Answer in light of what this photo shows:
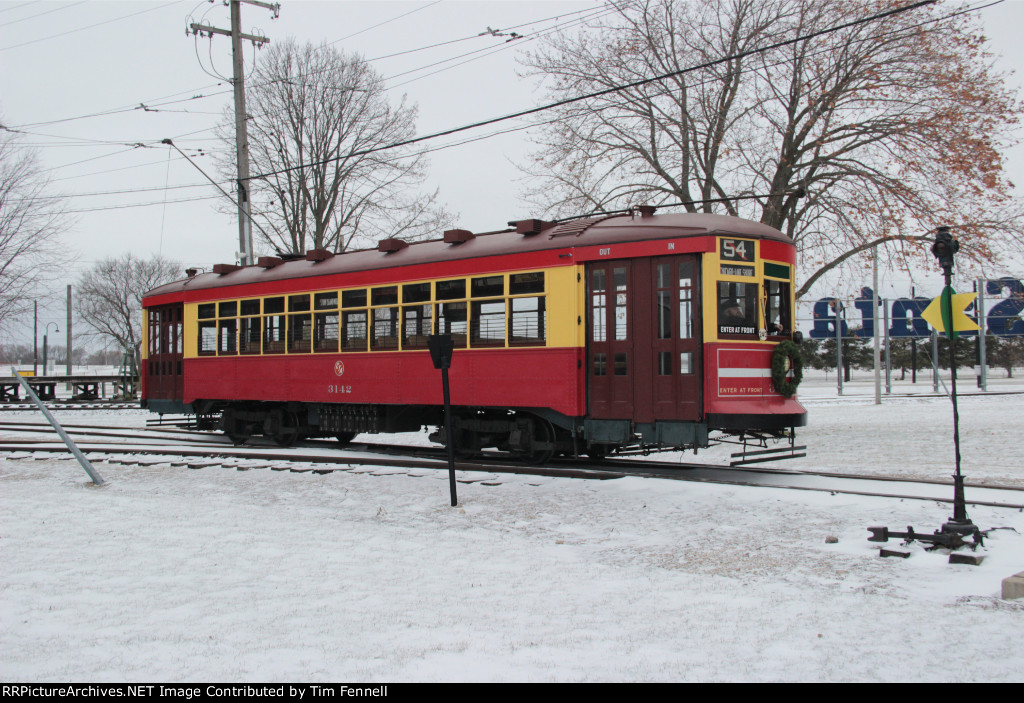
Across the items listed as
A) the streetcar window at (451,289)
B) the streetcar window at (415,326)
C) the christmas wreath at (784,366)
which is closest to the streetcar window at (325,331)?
the streetcar window at (415,326)

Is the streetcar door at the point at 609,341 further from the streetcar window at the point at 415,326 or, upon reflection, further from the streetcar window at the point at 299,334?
the streetcar window at the point at 299,334

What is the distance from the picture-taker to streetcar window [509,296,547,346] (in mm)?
Answer: 11812

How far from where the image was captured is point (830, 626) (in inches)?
206

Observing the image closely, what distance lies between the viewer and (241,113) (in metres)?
22.2

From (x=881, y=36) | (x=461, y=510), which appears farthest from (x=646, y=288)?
(x=881, y=36)

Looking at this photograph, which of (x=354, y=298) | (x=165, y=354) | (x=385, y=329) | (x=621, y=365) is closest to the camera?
(x=621, y=365)

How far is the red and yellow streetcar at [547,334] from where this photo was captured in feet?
35.1

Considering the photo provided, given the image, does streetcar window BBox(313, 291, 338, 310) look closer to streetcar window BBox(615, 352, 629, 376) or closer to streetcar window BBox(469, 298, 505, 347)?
streetcar window BBox(469, 298, 505, 347)

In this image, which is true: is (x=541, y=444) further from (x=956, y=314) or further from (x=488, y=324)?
(x=956, y=314)

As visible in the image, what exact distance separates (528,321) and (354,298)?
3772mm

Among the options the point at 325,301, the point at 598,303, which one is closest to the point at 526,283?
the point at 598,303

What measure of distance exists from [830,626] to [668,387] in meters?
5.72

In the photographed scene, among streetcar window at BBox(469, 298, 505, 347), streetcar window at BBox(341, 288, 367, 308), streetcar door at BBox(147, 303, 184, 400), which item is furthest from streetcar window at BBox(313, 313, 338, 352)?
streetcar door at BBox(147, 303, 184, 400)
